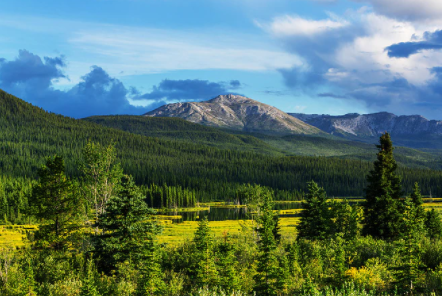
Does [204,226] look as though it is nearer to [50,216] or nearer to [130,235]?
[130,235]

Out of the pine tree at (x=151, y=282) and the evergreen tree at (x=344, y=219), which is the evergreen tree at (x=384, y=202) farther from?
the pine tree at (x=151, y=282)

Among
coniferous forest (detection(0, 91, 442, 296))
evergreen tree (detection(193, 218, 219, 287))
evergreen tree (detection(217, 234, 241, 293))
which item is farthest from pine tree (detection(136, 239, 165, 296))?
evergreen tree (detection(217, 234, 241, 293))

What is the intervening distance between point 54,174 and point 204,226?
21.4 m

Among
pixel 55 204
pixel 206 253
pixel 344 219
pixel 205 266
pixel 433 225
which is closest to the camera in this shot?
pixel 205 266

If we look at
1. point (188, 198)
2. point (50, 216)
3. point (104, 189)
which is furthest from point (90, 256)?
point (188, 198)

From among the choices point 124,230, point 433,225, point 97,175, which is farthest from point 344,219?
point 97,175

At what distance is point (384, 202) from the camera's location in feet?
149

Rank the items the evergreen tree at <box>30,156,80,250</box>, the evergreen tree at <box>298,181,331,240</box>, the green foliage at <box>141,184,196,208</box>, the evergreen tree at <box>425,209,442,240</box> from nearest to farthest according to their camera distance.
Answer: the evergreen tree at <box>30,156,80,250</box> → the evergreen tree at <box>425,209,442,240</box> → the evergreen tree at <box>298,181,331,240</box> → the green foliage at <box>141,184,196,208</box>

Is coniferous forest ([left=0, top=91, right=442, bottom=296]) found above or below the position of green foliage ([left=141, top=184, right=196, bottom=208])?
above

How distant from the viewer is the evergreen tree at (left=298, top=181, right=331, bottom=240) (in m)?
55.8

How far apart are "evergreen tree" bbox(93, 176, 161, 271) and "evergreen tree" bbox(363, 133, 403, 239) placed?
1051 inches

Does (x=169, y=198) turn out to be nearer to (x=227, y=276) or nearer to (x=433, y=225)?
(x=433, y=225)

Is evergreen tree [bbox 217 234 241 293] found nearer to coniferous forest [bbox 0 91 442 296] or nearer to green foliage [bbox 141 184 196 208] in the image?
coniferous forest [bbox 0 91 442 296]

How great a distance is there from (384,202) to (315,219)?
1277 cm
